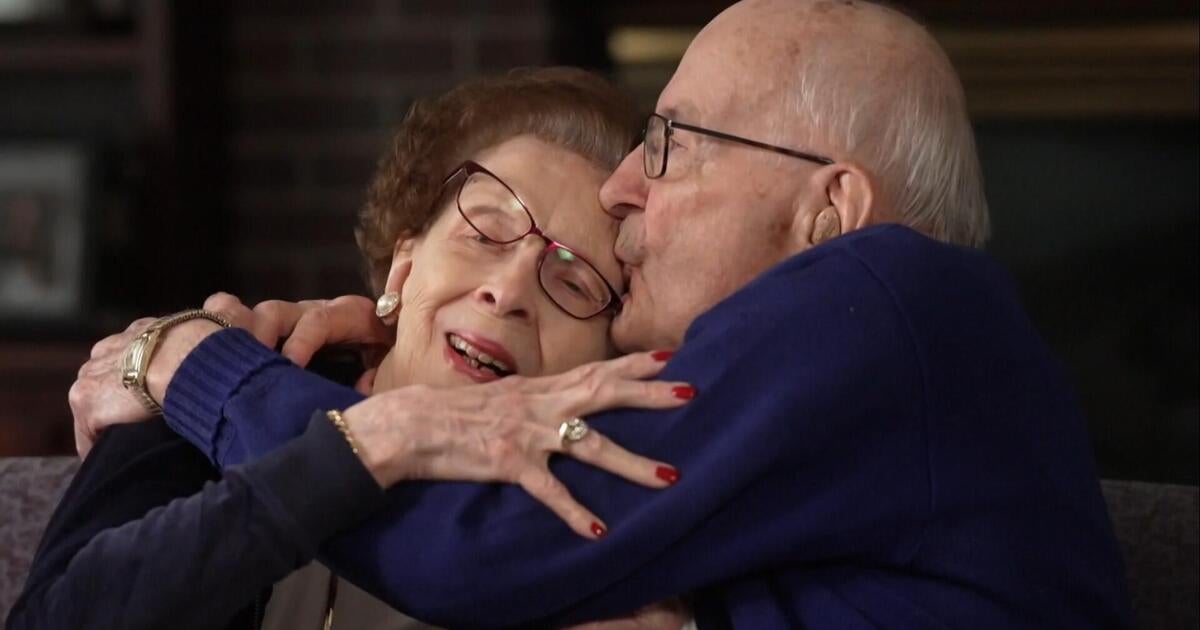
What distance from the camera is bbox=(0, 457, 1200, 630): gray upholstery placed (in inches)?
66.1

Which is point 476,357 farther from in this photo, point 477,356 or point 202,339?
point 202,339

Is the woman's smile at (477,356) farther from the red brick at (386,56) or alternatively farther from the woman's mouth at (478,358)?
the red brick at (386,56)

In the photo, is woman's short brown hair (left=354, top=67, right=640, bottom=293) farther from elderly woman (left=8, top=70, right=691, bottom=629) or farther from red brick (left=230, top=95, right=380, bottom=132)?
red brick (left=230, top=95, right=380, bottom=132)

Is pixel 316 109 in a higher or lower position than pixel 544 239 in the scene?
lower

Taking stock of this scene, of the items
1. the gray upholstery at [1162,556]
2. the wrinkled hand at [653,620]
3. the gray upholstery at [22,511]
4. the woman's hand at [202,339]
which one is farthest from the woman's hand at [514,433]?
the gray upholstery at [1162,556]

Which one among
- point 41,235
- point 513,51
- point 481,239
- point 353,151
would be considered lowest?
point 41,235

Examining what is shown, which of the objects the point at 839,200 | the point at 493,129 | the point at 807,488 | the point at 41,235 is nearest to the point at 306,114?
the point at 41,235

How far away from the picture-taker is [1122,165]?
126 inches

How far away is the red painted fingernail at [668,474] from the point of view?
4.08 feet

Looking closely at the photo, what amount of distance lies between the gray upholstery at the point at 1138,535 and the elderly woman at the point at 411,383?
0.22 metres

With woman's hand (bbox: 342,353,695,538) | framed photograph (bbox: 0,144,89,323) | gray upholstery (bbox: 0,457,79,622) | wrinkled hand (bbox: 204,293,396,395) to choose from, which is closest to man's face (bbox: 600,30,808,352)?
woman's hand (bbox: 342,353,695,538)

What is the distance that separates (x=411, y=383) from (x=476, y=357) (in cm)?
7

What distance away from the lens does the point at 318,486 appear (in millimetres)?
1248

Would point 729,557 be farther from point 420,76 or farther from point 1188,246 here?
point 1188,246
